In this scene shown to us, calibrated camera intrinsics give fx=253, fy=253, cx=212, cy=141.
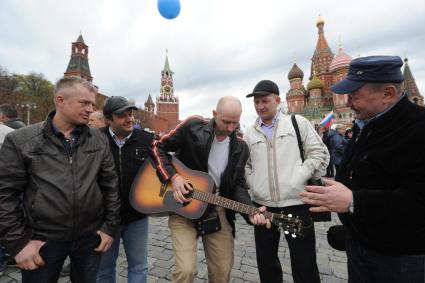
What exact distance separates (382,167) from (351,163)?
283 millimetres

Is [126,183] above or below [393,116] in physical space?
below

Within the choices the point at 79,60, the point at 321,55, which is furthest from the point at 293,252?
the point at 79,60

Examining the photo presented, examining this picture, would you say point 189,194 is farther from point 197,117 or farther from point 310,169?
point 310,169

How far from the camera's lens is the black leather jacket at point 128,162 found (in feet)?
9.86

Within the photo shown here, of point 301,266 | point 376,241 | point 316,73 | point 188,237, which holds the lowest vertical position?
point 301,266

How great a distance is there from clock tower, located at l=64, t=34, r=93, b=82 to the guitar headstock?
7388 cm

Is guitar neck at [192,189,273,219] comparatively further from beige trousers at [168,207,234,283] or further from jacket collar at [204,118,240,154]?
jacket collar at [204,118,240,154]

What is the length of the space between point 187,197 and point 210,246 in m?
0.64

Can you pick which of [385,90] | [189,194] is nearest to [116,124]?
[189,194]

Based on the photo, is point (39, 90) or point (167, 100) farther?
point (167, 100)

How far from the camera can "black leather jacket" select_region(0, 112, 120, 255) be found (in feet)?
6.56

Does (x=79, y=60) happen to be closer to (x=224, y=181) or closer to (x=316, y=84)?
(x=316, y=84)

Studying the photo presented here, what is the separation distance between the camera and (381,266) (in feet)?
6.06

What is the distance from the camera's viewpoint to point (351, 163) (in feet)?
6.68
